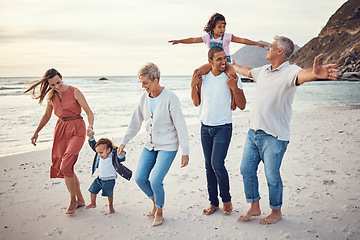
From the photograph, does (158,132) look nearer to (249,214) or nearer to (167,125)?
(167,125)

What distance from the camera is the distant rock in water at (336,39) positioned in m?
72.2

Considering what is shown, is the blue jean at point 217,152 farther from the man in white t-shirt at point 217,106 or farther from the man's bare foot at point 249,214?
the man's bare foot at point 249,214

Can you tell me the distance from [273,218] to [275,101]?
52.5 inches

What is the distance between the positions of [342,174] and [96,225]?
3811 millimetres

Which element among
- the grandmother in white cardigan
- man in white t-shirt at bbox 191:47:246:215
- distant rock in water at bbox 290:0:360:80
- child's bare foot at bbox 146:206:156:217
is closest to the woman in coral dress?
the grandmother in white cardigan

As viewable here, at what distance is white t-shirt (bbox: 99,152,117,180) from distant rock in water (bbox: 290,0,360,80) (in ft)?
219

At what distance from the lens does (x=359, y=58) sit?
5734cm

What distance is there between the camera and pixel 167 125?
341 centimetres

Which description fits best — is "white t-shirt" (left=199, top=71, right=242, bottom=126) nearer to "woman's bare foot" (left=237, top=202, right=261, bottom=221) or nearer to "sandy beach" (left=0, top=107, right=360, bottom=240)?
"woman's bare foot" (left=237, top=202, right=261, bottom=221)

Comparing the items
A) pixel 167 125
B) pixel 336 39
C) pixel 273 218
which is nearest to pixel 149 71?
pixel 167 125

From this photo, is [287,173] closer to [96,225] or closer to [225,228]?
[225,228]

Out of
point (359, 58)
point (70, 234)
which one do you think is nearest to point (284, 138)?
point (70, 234)

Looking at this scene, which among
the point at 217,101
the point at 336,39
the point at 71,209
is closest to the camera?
the point at 217,101

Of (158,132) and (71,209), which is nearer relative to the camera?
(158,132)
